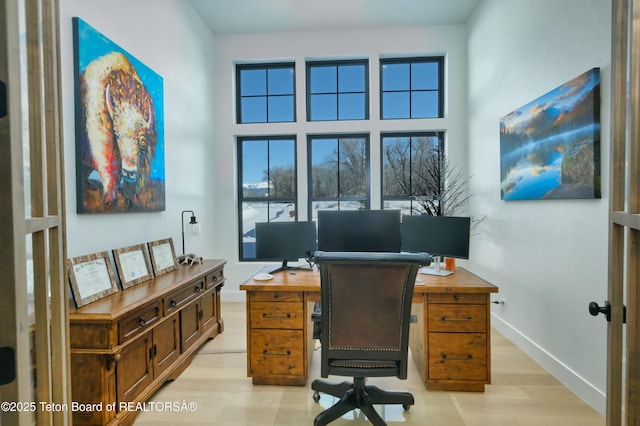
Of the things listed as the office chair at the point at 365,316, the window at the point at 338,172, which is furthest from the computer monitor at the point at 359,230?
the window at the point at 338,172

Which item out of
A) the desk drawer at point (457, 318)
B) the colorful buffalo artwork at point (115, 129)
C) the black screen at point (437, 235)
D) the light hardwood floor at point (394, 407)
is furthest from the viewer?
the black screen at point (437, 235)

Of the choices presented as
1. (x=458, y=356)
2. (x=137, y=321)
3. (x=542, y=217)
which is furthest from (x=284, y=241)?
(x=542, y=217)

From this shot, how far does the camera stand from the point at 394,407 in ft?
6.43

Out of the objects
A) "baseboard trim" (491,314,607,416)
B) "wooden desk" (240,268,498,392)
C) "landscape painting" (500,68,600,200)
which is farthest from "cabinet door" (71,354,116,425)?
"landscape painting" (500,68,600,200)

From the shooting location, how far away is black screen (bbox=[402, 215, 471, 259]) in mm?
2236

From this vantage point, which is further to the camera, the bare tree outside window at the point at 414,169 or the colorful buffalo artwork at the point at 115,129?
the bare tree outside window at the point at 414,169

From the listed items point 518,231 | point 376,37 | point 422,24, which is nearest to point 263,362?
point 518,231

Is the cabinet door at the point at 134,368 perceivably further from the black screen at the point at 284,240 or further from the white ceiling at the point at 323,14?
the white ceiling at the point at 323,14

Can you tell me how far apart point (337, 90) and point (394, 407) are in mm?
3653

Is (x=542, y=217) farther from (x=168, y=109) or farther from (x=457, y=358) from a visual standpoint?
(x=168, y=109)

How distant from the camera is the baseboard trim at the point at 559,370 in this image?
1.87m

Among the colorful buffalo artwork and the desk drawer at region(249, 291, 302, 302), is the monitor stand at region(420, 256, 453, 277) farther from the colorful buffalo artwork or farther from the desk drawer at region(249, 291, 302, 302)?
the colorful buffalo artwork

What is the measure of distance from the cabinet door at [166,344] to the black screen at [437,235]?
6.09 ft

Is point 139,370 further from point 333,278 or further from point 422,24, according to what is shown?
point 422,24
